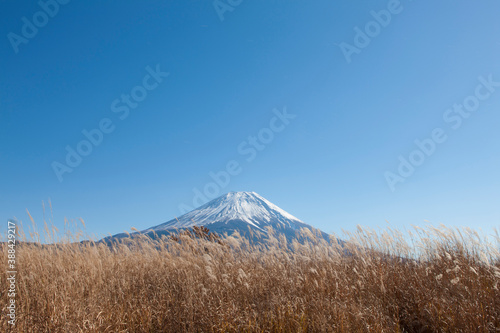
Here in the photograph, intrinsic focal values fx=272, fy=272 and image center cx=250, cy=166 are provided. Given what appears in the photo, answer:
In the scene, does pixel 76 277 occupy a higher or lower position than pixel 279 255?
higher

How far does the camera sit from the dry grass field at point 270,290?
3.76 metres

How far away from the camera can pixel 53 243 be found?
7578mm

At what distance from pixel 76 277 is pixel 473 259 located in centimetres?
800

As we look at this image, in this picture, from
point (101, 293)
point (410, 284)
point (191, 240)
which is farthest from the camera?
point (191, 240)

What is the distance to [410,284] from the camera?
189 inches

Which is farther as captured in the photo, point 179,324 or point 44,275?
point 44,275

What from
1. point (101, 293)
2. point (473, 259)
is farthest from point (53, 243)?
point (473, 259)

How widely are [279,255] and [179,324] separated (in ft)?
11.1

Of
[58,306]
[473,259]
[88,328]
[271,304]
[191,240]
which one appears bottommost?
[473,259]

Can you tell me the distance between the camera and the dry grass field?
3764 millimetres

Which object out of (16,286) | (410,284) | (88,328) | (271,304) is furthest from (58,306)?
(410,284)

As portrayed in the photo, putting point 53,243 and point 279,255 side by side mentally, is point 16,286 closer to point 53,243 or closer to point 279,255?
point 53,243

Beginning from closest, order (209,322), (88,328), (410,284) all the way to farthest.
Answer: (88,328) < (209,322) < (410,284)

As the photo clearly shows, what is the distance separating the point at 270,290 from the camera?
504cm
